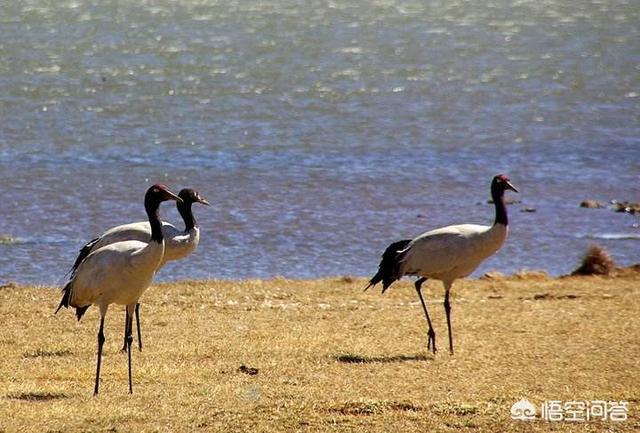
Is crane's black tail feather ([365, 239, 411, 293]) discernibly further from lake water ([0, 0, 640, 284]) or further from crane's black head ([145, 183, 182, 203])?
lake water ([0, 0, 640, 284])

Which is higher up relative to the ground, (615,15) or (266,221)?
(266,221)

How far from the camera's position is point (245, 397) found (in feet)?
36.8

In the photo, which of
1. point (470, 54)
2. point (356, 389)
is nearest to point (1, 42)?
point (470, 54)

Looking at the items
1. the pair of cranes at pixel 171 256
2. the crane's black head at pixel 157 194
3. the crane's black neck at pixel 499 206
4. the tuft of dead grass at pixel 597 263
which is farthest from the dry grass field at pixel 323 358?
the crane's black head at pixel 157 194

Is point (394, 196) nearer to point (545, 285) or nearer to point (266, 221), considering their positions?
point (266, 221)

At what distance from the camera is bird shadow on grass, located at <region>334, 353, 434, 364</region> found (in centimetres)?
1272

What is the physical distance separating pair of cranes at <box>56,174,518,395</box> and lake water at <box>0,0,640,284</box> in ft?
14.1

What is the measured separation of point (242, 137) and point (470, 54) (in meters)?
19.6

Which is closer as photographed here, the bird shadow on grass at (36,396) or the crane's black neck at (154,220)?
the bird shadow on grass at (36,396)
